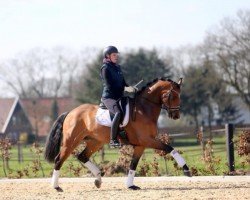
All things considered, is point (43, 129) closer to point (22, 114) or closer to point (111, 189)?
point (22, 114)

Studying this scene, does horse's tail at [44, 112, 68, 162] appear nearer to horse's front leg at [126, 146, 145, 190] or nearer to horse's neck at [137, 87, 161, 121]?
horse's front leg at [126, 146, 145, 190]

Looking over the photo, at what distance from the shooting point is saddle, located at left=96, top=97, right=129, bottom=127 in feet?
37.7

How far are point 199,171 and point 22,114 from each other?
61.6 metres

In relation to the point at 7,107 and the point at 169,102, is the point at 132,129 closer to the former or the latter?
the point at 169,102

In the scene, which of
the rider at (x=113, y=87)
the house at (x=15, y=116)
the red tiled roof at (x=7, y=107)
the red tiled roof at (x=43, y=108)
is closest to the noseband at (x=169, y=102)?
the rider at (x=113, y=87)

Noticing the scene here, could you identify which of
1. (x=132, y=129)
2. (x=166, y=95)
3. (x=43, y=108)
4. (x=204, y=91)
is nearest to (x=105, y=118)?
(x=132, y=129)

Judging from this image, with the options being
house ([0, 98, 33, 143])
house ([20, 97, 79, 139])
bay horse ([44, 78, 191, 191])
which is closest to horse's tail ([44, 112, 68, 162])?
bay horse ([44, 78, 191, 191])

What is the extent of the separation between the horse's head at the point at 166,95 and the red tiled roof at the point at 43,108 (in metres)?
60.5

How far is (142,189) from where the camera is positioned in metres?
11.5

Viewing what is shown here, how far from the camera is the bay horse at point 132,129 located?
37.4ft

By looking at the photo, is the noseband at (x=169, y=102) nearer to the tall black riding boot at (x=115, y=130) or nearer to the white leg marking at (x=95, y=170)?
the tall black riding boot at (x=115, y=130)

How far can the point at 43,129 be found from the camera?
258 ft

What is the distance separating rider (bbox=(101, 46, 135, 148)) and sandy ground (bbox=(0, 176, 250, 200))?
121 cm

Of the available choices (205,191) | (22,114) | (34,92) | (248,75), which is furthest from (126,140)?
(34,92)
